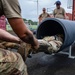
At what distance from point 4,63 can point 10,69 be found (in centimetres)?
8

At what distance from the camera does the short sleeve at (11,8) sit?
5.32 ft

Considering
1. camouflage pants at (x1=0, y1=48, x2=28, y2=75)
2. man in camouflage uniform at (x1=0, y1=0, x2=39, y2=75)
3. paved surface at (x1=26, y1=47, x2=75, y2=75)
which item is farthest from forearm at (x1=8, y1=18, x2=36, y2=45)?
paved surface at (x1=26, y1=47, x2=75, y2=75)

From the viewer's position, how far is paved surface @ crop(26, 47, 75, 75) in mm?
4996

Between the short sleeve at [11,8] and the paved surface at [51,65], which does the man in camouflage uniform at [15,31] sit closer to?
the short sleeve at [11,8]

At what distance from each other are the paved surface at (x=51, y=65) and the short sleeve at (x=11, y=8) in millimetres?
3354

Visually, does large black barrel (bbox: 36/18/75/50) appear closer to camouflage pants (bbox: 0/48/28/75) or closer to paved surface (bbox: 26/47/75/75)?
paved surface (bbox: 26/47/75/75)

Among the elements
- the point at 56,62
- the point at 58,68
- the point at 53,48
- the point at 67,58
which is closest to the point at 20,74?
the point at 53,48

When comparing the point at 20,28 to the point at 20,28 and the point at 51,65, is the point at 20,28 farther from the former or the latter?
the point at 51,65

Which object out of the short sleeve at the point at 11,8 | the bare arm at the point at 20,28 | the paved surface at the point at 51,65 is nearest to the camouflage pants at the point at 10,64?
the bare arm at the point at 20,28

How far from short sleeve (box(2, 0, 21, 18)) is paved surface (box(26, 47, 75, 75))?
11.0 ft

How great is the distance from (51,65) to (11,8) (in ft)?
13.7

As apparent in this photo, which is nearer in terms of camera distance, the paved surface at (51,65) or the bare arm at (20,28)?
the bare arm at (20,28)

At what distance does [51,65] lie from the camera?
5.68 metres

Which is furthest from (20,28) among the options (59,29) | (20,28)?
(59,29)
